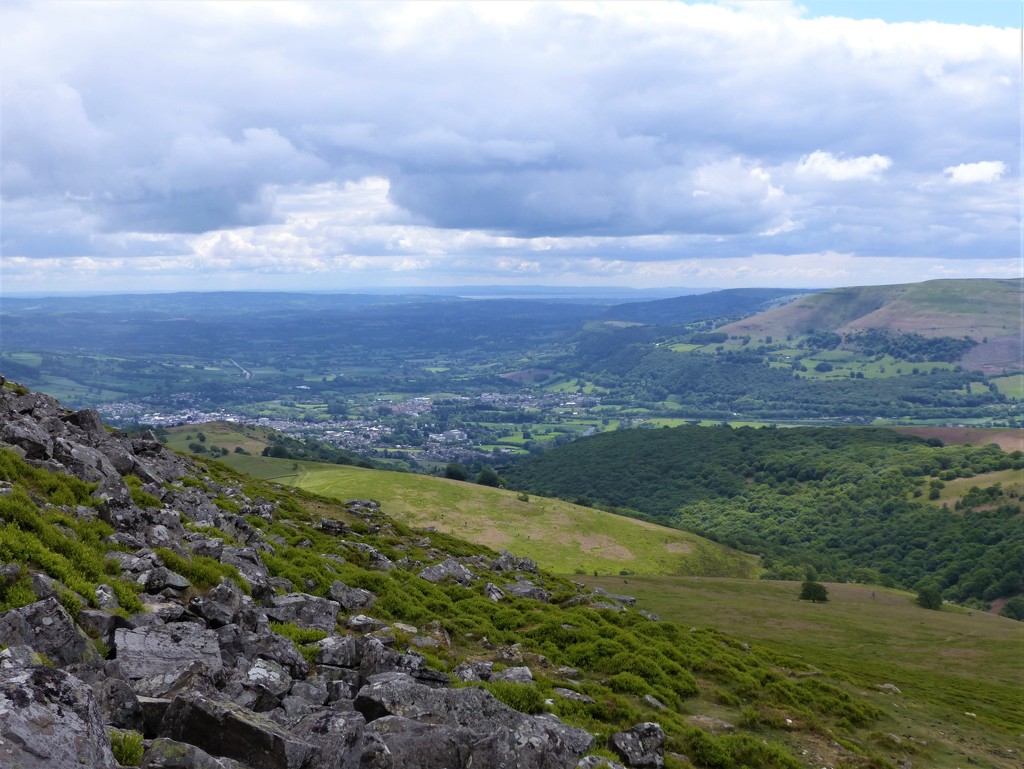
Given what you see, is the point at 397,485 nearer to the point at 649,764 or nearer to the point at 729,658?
the point at 729,658

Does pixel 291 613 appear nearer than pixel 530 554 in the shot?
Yes

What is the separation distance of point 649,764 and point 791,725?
9937mm

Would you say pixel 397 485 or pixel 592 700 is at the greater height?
pixel 592 700

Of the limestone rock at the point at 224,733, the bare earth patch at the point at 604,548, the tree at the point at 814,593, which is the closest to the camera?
the limestone rock at the point at 224,733

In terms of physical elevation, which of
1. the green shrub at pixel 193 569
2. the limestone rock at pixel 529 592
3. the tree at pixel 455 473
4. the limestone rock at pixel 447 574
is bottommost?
the tree at pixel 455 473

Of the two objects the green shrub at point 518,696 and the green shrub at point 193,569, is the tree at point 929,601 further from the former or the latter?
the green shrub at point 193,569

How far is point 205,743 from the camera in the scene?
1117cm

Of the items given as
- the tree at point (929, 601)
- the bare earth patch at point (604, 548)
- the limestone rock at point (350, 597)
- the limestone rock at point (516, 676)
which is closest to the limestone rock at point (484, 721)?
the limestone rock at point (516, 676)

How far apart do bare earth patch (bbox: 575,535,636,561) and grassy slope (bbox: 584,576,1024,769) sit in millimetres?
19855

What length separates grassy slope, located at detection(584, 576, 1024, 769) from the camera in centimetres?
2808

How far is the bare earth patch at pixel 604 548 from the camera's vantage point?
94312 millimetres

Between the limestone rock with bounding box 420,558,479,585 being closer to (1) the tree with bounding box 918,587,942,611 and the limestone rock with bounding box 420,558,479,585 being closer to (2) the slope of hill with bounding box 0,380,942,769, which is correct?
(2) the slope of hill with bounding box 0,380,942,769

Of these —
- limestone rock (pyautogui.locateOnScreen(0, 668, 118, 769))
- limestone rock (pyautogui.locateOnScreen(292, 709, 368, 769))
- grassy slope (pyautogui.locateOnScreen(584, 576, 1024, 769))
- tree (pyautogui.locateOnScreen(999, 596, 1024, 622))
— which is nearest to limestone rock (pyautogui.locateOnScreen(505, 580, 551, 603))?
grassy slope (pyautogui.locateOnScreen(584, 576, 1024, 769))

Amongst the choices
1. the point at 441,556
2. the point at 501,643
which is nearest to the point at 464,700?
the point at 501,643
